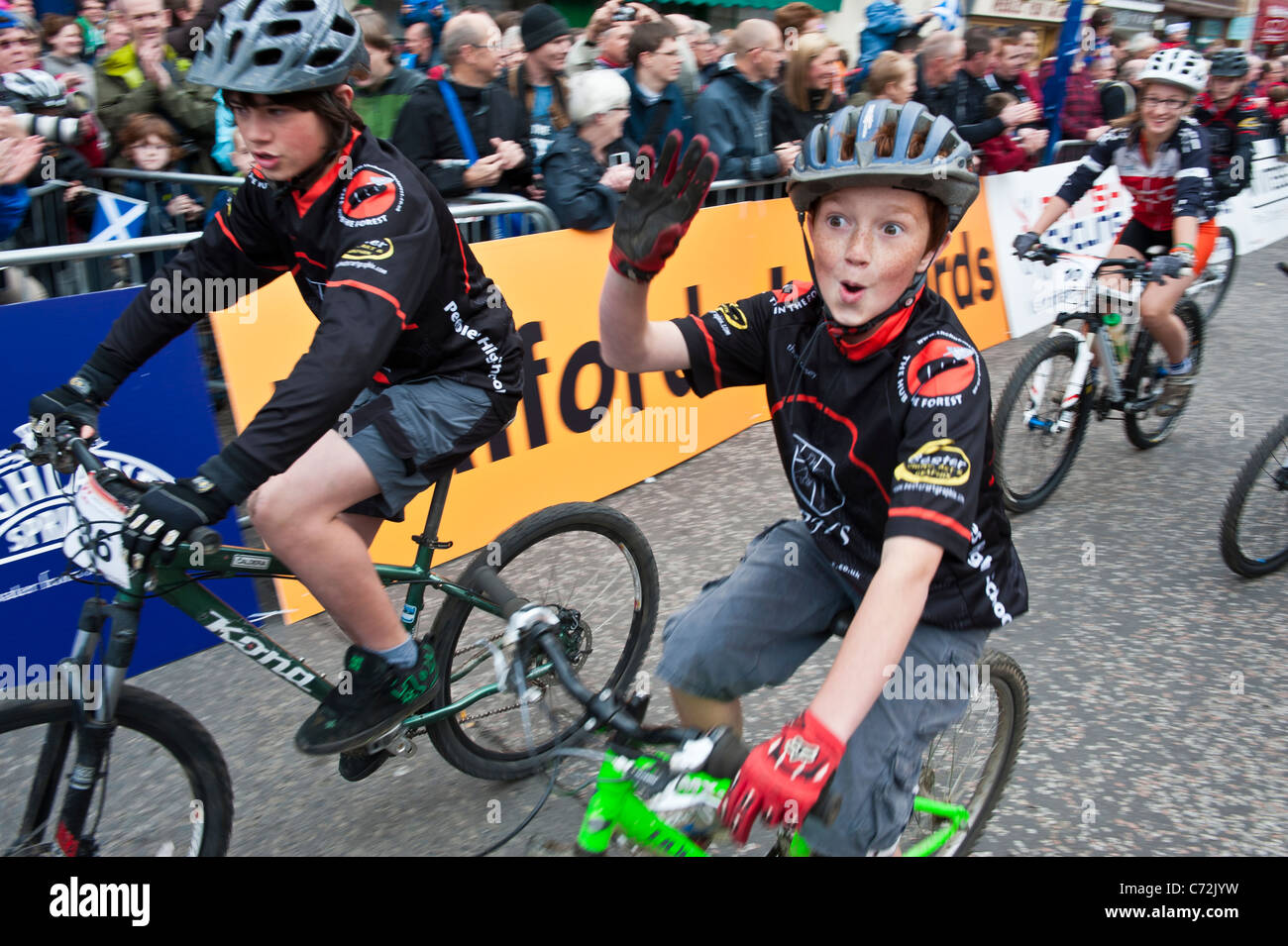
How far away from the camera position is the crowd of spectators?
5621 mm

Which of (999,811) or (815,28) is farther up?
(815,28)

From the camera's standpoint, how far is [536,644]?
2566 mm

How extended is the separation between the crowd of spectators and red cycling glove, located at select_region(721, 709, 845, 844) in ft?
14.5

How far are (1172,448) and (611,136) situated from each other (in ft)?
13.4

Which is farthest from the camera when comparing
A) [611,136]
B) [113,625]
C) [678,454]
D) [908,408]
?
[678,454]

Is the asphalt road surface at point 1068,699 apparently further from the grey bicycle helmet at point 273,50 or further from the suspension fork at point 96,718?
the grey bicycle helmet at point 273,50

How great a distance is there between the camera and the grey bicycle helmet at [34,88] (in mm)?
5219

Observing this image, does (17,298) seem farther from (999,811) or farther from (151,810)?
(999,811)

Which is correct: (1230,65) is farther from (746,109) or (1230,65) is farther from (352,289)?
(352,289)

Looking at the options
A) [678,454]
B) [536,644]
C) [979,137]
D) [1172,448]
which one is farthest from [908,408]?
[979,137]

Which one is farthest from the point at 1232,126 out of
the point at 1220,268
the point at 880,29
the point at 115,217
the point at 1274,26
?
the point at 1274,26

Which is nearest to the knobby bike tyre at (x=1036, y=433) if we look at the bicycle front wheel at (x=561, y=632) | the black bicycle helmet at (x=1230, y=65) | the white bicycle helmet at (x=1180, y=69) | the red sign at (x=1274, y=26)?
the white bicycle helmet at (x=1180, y=69)

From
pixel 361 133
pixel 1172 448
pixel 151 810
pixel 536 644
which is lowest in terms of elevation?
pixel 1172 448

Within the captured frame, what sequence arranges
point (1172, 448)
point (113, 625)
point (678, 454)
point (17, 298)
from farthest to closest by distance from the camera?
point (1172, 448)
point (678, 454)
point (17, 298)
point (113, 625)
